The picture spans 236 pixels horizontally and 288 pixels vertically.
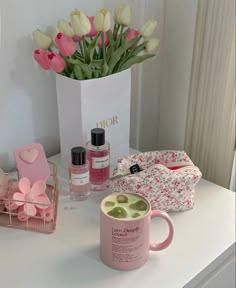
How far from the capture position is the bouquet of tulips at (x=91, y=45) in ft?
3.02

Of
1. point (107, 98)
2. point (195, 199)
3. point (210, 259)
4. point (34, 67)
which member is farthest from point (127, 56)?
point (210, 259)

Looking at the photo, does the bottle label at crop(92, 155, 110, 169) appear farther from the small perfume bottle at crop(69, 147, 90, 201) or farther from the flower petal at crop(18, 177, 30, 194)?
the flower petal at crop(18, 177, 30, 194)

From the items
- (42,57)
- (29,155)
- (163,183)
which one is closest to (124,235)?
(163,183)

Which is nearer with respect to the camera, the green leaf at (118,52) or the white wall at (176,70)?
the green leaf at (118,52)

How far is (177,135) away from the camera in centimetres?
123

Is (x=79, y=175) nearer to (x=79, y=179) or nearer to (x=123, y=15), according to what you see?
(x=79, y=179)

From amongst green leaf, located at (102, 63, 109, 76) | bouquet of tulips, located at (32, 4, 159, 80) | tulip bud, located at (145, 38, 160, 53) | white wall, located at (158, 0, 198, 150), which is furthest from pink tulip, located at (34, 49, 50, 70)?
white wall, located at (158, 0, 198, 150)

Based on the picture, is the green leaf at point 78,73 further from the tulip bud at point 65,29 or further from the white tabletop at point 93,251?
the white tabletop at point 93,251

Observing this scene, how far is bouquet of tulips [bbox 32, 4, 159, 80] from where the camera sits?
0.92 metres

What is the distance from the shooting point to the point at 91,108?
101 cm

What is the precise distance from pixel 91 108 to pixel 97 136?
0.23 feet

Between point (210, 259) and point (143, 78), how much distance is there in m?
0.54

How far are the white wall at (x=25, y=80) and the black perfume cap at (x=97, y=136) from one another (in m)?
0.19

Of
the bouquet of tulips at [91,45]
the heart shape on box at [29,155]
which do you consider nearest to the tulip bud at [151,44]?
the bouquet of tulips at [91,45]
